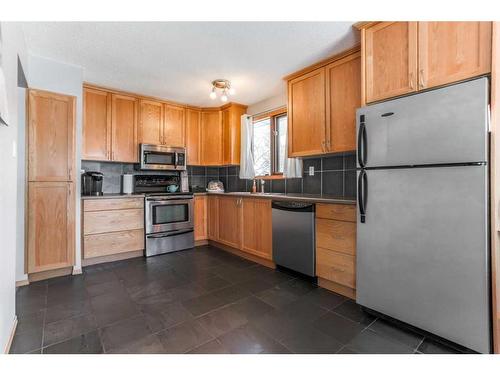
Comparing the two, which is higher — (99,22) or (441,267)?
(99,22)

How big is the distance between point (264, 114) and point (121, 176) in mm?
2486

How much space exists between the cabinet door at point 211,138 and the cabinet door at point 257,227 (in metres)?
1.38

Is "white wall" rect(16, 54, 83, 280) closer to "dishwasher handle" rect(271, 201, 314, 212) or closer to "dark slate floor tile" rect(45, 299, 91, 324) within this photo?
"dark slate floor tile" rect(45, 299, 91, 324)

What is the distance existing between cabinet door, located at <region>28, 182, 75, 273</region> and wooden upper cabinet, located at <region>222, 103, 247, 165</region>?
2.27m

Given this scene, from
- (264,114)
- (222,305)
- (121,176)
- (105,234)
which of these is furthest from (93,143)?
(222,305)

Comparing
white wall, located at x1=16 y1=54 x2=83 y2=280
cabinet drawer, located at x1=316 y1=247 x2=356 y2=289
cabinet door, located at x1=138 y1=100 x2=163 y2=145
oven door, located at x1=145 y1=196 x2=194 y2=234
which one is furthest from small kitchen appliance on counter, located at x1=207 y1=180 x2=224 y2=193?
cabinet drawer, located at x1=316 y1=247 x2=356 y2=289

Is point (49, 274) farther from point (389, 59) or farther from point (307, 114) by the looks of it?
point (389, 59)

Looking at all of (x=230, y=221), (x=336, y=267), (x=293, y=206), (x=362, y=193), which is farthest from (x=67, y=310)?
(x=362, y=193)

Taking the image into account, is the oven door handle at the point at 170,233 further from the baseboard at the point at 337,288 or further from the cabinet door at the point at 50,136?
the baseboard at the point at 337,288

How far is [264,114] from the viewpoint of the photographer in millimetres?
3914

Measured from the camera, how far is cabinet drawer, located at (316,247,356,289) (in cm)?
215

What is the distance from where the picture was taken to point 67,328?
174 cm

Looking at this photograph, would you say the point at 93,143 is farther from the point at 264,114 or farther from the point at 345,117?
the point at 345,117

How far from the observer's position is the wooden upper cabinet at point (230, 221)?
11.4 feet
